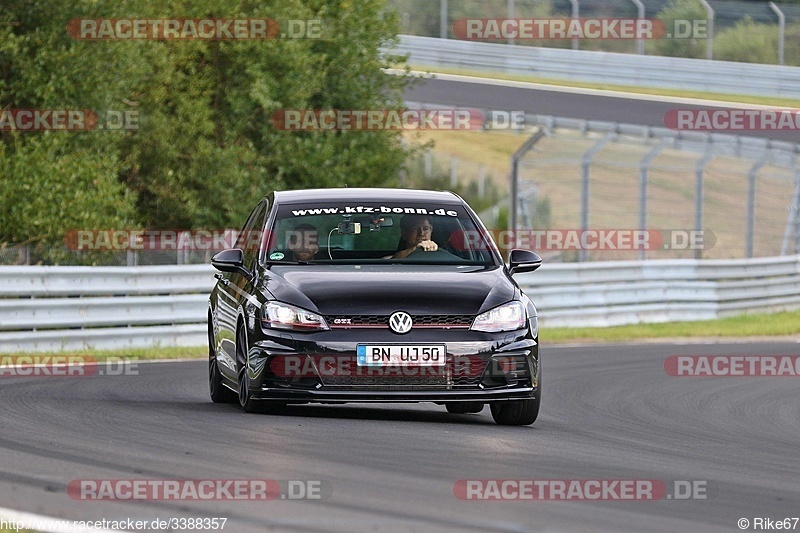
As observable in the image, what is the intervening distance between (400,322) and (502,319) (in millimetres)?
686

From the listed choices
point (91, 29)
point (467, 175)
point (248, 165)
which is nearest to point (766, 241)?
point (467, 175)


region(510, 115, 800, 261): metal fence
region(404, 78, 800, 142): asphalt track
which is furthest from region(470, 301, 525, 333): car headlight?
region(404, 78, 800, 142): asphalt track

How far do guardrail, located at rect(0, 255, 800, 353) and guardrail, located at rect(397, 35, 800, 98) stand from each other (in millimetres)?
10785

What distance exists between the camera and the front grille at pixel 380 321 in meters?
9.98

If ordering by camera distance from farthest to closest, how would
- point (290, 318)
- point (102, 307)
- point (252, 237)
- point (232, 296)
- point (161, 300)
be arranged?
point (161, 300) → point (102, 307) → point (252, 237) → point (232, 296) → point (290, 318)

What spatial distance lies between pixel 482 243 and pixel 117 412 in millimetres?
2725

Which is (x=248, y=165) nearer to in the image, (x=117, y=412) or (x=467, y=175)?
(x=117, y=412)

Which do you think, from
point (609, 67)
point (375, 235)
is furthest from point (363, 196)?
point (609, 67)

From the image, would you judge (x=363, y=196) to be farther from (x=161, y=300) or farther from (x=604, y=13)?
(x=604, y=13)

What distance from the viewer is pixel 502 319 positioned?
1023cm

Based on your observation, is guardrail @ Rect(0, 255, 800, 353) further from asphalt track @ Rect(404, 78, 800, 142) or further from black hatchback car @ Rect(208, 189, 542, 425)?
asphalt track @ Rect(404, 78, 800, 142)

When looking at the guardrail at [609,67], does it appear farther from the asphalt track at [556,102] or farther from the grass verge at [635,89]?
the asphalt track at [556,102]

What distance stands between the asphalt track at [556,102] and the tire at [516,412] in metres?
23.2

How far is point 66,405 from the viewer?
1123 cm
